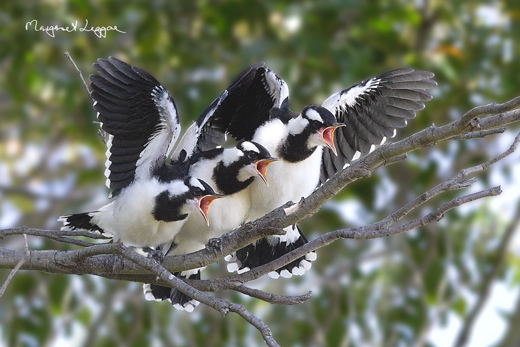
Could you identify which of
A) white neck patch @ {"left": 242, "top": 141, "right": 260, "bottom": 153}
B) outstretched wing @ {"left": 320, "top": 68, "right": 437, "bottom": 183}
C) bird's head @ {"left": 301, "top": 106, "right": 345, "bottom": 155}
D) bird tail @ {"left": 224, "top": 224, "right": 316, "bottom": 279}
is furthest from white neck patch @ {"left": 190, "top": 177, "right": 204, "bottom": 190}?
outstretched wing @ {"left": 320, "top": 68, "right": 437, "bottom": 183}

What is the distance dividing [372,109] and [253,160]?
3.56 feet

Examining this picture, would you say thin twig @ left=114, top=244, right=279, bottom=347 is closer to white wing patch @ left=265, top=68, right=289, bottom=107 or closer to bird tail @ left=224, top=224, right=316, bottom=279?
bird tail @ left=224, top=224, right=316, bottom=279

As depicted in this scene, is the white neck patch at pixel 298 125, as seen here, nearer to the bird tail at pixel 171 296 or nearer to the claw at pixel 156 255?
the claw at pixel 156 255

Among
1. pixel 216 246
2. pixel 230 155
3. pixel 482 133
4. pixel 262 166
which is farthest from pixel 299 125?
pixel 482 133

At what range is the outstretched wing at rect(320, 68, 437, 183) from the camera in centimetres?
493

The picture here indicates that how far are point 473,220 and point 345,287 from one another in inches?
64.3

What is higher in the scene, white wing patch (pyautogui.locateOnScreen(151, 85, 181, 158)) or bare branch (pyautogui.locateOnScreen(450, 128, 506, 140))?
white wing patch (pyautogui.locateOnScreen(151, 85, 181, 158))

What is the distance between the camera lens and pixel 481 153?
7.46m

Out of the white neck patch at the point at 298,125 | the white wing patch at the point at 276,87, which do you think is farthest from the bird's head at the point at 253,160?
the white wing patch at the point at 276,87

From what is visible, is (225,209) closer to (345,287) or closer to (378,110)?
(378,110)

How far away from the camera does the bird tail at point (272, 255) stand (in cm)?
497

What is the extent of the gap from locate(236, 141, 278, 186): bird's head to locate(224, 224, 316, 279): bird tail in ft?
2.09

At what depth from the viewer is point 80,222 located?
4.46 m

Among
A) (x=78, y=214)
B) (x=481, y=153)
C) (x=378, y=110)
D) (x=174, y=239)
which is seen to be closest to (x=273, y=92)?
(x=378, y=110)
